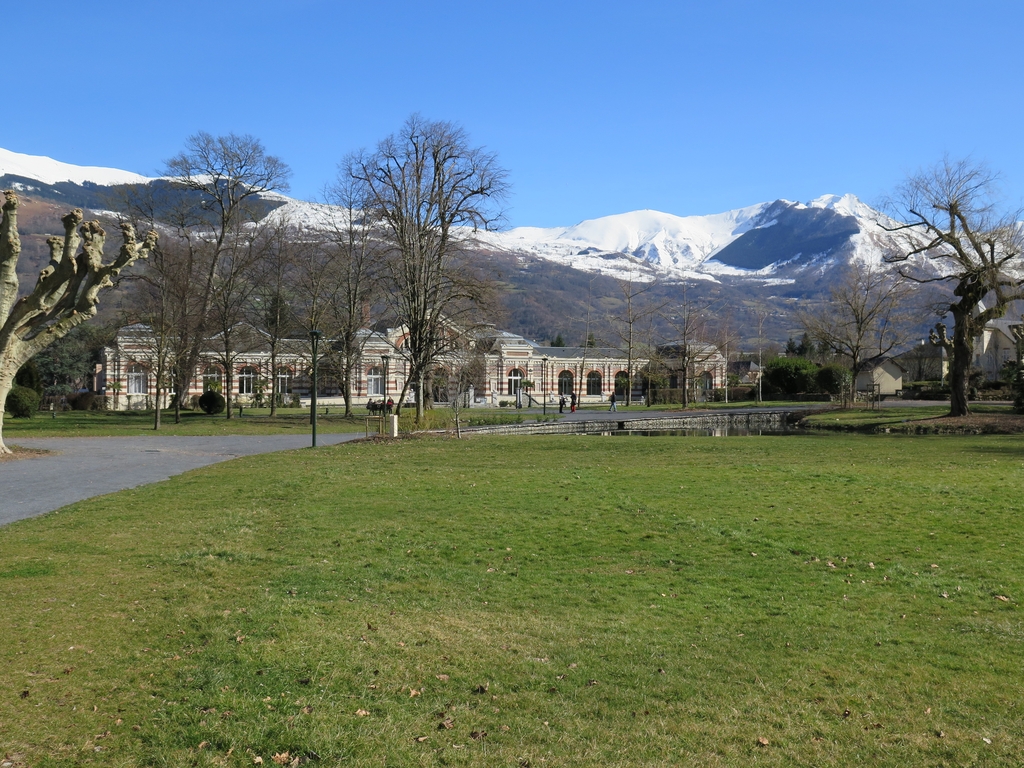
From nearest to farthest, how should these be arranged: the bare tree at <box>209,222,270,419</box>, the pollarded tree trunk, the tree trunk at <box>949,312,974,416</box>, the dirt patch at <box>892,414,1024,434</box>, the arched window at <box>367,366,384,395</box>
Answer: the dirt patch at <box>892,414,1024,434</box> < the pollarded tree trunk < the tree trunk at <box>949,312,974,416</box> < the bare tree at <box>209,222,270,419</box> < the arched window at <box>367,366,384,395</box>

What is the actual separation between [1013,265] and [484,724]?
41.6 m

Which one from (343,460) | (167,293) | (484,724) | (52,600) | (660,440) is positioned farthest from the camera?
(167,293)

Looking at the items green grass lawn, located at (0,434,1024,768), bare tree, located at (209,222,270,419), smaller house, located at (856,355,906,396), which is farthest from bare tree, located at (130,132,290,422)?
smaller house, located at (856,355,906,396)

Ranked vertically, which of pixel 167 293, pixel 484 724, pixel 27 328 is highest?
pixel 167 293

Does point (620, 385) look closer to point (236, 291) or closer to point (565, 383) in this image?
point (565, 383)

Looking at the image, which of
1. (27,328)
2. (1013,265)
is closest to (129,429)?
(27,328)

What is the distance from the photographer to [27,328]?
2300 centimetres

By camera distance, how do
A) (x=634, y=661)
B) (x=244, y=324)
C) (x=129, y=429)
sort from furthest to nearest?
(x=244, y=324) → (x=129, y=429) → (x=634, y=661)

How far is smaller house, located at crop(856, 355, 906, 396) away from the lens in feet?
279

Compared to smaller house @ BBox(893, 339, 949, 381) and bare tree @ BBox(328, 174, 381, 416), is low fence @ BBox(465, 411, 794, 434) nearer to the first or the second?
bare tree @ BBox(328, 174, 381, 416)

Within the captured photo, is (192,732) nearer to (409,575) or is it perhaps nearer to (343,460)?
(409,575)

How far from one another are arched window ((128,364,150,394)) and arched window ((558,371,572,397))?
38413 millimetres

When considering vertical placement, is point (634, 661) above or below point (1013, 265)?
below

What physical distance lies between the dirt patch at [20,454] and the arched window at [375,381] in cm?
4787
